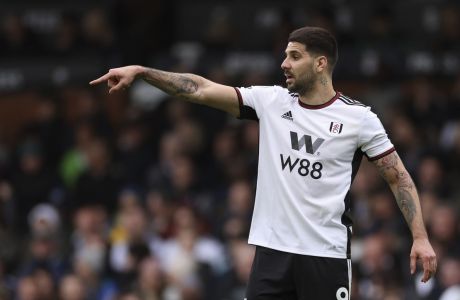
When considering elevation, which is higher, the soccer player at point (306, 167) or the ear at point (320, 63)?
the ear at point (320, 63)

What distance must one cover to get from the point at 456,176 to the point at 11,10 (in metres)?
7.07

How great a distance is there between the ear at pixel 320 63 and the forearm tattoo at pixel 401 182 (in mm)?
636

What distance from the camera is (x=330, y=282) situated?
730cm

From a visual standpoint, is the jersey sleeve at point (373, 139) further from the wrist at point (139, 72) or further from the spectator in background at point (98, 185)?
the spectator in background at point (98, 185)

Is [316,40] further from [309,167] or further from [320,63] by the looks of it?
[309,167]

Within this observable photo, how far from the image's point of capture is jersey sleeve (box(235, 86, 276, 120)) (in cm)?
746

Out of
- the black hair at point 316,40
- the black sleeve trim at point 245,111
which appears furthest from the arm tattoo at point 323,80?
the black sleeve trim at point 245,111

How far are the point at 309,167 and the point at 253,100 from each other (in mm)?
524

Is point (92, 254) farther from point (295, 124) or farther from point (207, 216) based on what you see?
point (295, 124)

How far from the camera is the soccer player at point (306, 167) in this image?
7289 millimetres

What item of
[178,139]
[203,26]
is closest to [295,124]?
[178,139]

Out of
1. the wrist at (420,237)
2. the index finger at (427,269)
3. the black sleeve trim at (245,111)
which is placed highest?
the black sleeve trim at (245,111)

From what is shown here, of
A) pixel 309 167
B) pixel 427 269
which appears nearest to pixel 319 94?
pixel 309 167

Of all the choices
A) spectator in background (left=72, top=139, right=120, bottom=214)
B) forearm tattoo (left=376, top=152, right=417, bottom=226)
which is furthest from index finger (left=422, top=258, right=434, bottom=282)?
spectator in background (left=72, top=139, right=120, bottom=214)
